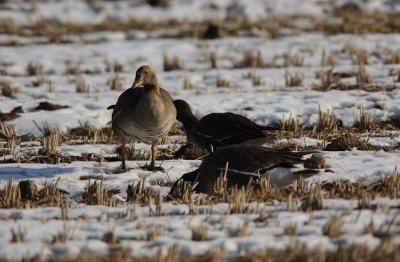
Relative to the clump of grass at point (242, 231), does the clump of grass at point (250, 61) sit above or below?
above

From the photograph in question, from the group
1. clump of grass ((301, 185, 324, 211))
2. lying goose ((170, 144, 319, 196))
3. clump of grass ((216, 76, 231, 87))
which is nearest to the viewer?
clump of grass ((301, 185, 324, 211))

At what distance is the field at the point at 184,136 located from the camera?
5.85 meters

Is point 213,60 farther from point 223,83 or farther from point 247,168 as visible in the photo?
point 247,168

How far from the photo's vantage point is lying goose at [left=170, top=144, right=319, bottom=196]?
24.5ft

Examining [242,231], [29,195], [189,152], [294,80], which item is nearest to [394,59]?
[294,80]

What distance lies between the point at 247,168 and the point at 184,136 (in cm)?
371

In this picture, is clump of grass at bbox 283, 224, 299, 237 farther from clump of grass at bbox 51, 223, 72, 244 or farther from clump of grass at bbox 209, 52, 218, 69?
clump of grass at bbox 209, 52, 218, 69

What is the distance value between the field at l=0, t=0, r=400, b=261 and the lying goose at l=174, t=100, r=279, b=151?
0.94ft

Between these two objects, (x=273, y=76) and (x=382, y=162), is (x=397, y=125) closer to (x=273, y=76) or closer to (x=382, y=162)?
(x=382, y=162)

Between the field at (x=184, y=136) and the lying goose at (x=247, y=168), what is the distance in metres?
0.16

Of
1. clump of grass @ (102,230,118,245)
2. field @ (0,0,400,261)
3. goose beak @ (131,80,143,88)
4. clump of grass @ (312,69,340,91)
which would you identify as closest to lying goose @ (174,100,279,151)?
field @ (0,0,400,261)

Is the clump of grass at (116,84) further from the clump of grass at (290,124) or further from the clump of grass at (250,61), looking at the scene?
the clump of grass at (290,124)

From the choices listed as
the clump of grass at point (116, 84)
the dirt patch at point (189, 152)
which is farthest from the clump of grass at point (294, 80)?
the dirt patch at point (189, 152)

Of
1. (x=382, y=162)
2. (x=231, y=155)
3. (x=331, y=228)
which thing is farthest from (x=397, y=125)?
(x=331, y=228)
